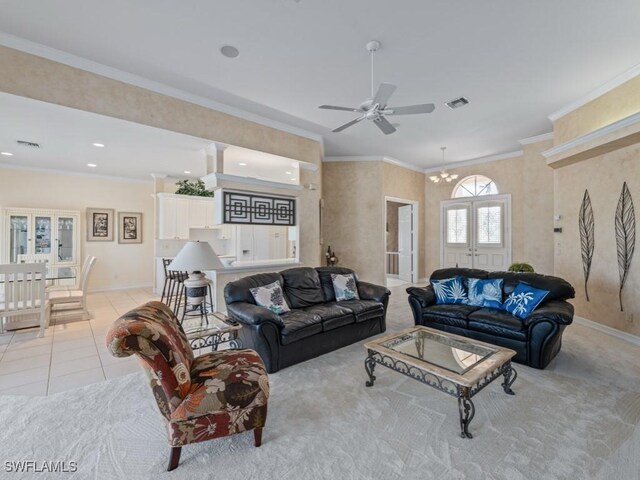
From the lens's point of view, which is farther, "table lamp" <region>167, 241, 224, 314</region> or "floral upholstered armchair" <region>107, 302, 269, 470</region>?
"table lamp" <region>167, 241, 224, 314</region>

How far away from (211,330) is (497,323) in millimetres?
2987

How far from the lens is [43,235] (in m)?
6.27

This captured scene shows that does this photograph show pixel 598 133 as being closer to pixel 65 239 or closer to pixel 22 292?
pixel 22 292

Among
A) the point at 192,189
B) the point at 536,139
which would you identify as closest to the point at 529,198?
the point at 536,139

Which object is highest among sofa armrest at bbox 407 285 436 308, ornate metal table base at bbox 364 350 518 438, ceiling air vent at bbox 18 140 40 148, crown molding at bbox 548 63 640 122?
crown molding at bbox 548 63 640 122

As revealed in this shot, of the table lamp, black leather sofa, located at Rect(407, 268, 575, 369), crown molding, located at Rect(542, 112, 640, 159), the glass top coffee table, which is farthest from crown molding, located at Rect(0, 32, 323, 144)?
crown molding, located at Rect(542, 112, 640, 159)

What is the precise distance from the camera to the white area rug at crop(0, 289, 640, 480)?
1.69 meters

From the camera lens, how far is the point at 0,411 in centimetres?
223

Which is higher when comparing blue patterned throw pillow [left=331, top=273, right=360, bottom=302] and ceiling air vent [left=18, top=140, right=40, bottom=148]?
ceiling air vent [left=18, top=140, right=40, bottom=148]

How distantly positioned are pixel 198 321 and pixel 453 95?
14.5 feet

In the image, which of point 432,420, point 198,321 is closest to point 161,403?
point 198,321

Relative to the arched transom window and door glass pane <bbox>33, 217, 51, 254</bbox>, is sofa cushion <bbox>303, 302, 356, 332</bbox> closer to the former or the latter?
the arched transom window

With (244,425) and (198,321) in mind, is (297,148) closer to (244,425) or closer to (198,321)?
(198,321)

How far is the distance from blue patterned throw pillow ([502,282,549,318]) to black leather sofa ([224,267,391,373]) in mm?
1453
